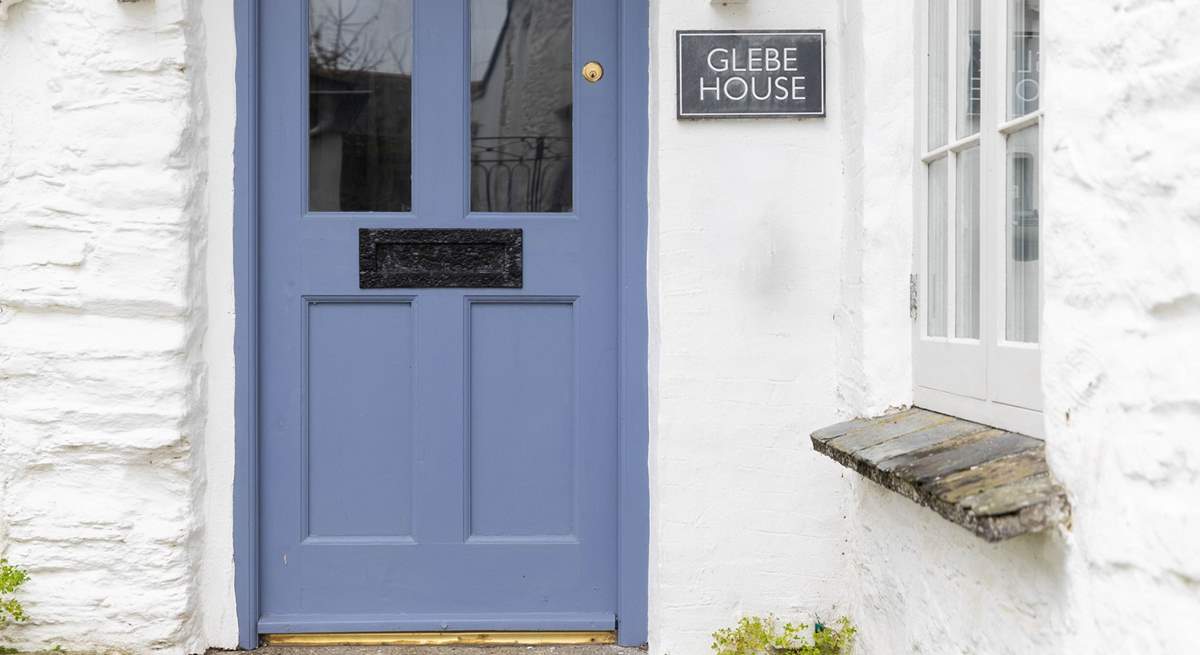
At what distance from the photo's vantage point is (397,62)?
317 centimetres

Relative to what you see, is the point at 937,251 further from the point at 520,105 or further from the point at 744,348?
the point at 520,105

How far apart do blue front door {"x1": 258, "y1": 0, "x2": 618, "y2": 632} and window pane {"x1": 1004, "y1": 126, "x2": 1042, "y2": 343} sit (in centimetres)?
128

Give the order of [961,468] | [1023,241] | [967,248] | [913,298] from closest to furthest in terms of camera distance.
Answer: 1. [961,468]
2. [1023,241]
3. [967,248]
4. [913,298]

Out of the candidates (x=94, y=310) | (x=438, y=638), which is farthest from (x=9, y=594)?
(x=438, y=638)

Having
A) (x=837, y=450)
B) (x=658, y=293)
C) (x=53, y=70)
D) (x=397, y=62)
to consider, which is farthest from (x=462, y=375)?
(x=53, y=70)

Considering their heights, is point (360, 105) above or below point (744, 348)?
above

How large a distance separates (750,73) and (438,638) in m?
1.90

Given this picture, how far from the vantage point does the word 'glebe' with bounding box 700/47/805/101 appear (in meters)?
2.94

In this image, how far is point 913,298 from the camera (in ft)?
8.75

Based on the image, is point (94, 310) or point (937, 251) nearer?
point (937, 251)

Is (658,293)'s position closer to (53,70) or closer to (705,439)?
(705,439)

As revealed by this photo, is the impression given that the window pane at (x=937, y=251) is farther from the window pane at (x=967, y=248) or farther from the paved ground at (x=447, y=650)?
the paved ground at (x=447, y=650)

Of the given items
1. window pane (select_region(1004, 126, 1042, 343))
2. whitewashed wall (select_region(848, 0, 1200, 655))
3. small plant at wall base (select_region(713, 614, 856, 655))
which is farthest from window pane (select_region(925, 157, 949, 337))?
small plant at wall base (select_region(713, 614, 856, 655))

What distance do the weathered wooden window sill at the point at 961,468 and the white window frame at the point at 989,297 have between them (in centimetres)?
6
